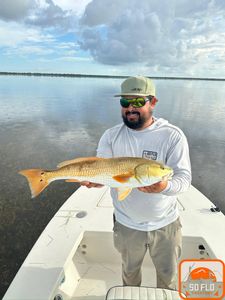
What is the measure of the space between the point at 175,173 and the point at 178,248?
A: 115 centimetres

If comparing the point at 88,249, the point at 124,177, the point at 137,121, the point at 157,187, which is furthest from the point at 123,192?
the point at 88,249

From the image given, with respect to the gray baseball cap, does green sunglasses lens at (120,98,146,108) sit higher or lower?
lower

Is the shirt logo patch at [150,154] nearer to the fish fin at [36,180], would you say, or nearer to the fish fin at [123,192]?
the fish fin at [123,192]

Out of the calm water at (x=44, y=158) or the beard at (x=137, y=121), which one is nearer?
the beard at (x=137, y=121)

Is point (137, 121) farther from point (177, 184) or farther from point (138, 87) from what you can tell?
point (177, 184)

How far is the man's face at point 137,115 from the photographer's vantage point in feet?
9.51

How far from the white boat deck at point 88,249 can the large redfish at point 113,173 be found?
129 cm

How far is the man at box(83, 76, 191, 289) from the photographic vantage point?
2.81m

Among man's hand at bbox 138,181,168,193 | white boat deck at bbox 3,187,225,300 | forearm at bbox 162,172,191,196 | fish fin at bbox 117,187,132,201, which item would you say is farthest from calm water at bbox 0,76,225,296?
forearm at bbox 162,172,191,196

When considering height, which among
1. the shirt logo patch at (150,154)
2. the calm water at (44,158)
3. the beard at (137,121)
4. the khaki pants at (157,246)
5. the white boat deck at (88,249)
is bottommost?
the calm water at (44,158)

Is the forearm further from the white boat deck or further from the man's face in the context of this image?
the white boat deck

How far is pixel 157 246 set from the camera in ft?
10.2

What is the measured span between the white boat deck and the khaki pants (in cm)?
94

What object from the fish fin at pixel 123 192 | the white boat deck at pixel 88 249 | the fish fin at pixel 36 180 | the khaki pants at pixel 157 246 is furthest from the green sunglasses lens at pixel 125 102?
the white boat deck at pixel 88 249
